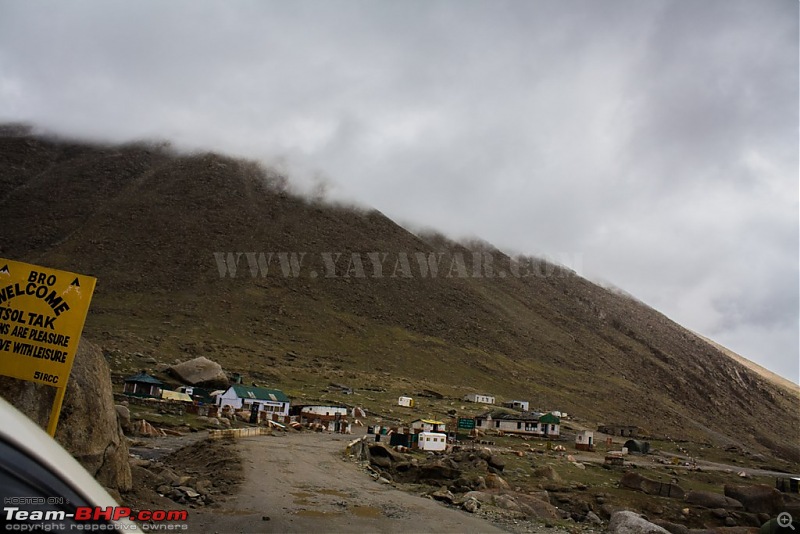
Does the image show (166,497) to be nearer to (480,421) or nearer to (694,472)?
(694,472)

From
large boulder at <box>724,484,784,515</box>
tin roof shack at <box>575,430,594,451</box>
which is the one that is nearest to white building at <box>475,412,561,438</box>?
tin roof shack at <box>575,430,594,451</box>

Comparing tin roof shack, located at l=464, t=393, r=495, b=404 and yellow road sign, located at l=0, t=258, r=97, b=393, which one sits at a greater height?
yellow road sign, located at l=0, t=258, r=97, b=393

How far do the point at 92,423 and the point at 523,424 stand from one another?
2369 inches

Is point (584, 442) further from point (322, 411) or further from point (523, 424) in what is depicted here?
point (322, 411)

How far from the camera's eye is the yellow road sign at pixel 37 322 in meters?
6.87

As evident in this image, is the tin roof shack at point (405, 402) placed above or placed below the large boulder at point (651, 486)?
above

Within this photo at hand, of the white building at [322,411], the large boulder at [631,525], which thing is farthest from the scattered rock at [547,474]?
the white building at [322,411]

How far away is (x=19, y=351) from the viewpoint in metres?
6.90

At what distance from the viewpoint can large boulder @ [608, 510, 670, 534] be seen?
16.0 m

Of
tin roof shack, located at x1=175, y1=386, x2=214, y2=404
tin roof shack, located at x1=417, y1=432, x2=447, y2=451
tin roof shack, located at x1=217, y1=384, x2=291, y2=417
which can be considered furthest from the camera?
tin roof shack, located at x1=175, y1=386, x2=214, y2=404

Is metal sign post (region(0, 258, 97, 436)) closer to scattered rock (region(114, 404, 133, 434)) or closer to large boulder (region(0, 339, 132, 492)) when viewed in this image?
large boulder (region(0, 339, 132, 492))

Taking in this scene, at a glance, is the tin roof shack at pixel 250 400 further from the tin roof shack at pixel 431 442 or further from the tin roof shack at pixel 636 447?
the tin roof shack at pixel 636 447

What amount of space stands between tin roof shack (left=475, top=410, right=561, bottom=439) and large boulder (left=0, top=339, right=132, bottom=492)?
5602cm

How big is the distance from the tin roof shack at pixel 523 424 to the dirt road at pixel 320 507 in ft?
145
